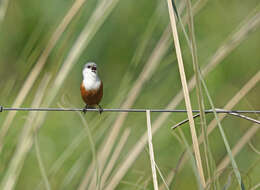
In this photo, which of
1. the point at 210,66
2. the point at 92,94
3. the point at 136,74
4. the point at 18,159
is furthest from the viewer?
the point at 136,74

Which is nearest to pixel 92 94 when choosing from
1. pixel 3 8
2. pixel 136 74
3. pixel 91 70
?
pixel 91 70

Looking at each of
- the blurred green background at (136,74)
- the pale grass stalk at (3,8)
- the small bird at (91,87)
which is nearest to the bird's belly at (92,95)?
the small bird at (91,87)

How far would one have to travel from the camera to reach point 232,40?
58.5 inches

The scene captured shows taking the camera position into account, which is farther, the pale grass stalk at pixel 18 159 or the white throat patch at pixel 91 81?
the white throat patch at pixel 91 81

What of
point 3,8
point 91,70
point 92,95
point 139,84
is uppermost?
point 91,70

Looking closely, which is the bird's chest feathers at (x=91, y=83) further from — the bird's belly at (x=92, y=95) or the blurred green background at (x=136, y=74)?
the blurred green background at (x=136, y=74)

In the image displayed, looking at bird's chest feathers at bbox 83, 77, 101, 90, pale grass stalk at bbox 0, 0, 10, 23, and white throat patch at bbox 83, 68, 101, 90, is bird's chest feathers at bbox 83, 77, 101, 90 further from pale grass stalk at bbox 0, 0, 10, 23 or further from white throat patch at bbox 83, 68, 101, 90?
pale grass stalk at bbox 0, 0, 10, 23

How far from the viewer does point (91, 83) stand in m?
2.68

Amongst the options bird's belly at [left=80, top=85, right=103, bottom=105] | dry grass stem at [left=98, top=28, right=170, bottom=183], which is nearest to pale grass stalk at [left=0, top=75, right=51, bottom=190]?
dry grass stem at [left=98, top=28, right=170, bottom=183]

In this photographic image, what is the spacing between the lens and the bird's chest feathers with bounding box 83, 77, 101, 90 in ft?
8.75

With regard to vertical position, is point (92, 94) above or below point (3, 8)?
above

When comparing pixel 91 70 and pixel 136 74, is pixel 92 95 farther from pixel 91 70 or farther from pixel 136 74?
pixel 136 74

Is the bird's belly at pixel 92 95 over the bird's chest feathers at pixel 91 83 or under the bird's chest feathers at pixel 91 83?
under

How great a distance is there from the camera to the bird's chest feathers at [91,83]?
105 inches
